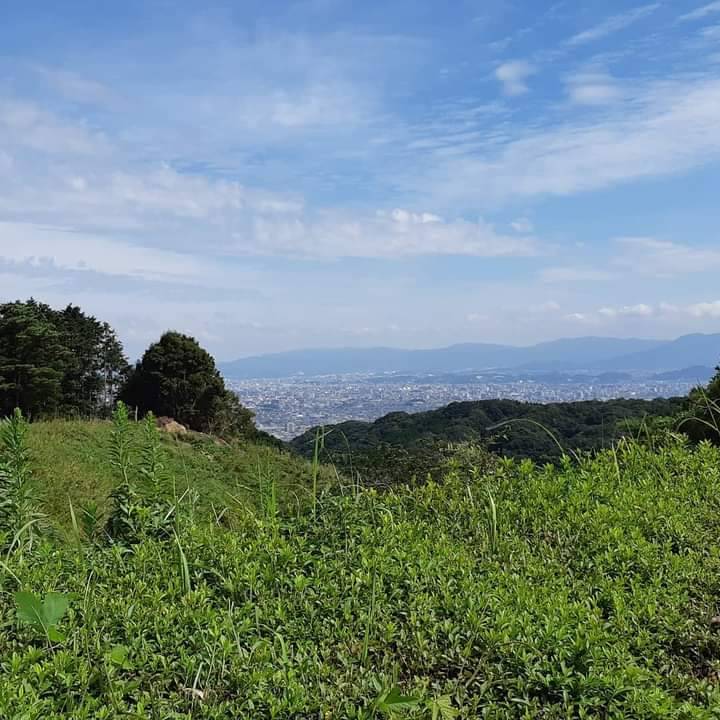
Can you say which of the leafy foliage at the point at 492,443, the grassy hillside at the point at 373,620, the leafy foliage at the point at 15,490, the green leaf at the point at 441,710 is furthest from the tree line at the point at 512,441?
the green leaf at the point at 441,710

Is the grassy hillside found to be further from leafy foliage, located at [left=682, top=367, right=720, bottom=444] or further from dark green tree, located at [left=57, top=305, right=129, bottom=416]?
dark green tree, located at [left=57, top=305, right=129, bottom=416]

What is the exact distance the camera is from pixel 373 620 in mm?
2426

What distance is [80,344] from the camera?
2586 cm

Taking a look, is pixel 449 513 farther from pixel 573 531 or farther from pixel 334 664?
pixel 334 664

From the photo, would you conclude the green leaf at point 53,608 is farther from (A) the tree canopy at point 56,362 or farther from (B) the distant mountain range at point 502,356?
(B) the distant mountain range at point 502,356

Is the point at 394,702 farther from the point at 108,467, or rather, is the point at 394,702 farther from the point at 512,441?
the point at 108,467

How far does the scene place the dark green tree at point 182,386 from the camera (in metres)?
19.4

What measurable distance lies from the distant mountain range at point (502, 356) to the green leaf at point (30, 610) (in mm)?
91346

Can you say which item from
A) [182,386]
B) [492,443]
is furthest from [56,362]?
[492,443]

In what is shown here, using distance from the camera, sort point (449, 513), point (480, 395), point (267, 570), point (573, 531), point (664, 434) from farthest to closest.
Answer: point (480, 395) < point (664, 434) < point (449, 513) < point (573, 531) < point (267, 570)

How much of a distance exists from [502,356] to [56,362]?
4773 inches

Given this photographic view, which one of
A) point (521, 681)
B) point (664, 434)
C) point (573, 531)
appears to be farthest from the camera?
point (664, 434)

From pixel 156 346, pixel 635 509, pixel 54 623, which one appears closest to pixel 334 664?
pixel 54 623

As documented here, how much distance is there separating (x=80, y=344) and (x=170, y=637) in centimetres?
2542
